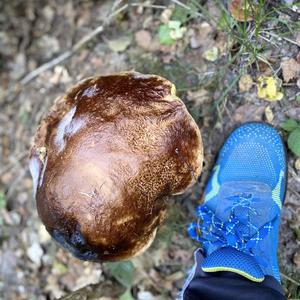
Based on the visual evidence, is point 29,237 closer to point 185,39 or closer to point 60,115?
point 60,115

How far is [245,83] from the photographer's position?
3250 millimetres

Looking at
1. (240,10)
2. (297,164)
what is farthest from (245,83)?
(297,164)

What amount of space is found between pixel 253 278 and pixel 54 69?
9.59ft

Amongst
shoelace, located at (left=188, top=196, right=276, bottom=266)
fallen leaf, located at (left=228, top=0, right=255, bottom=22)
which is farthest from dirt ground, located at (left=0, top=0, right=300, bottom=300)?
shoelace, located at (left=188, top=196, right=276, bottom=266)

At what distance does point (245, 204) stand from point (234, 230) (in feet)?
0.84

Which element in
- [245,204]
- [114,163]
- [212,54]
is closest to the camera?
[114,163]

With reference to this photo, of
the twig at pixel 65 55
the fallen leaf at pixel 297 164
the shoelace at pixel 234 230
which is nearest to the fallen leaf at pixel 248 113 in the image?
the fallen leaf at pixel 297 164

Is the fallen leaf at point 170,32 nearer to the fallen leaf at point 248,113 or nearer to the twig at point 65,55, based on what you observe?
the twig at point 65,55

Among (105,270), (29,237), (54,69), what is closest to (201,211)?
(105,270)

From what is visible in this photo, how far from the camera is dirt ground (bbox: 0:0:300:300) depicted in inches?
125

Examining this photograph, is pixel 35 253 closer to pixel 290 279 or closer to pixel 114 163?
pixel 114 163

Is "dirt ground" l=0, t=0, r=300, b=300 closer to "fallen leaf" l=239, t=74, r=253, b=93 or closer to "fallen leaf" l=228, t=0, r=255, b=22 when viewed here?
"fallen leaf" l=239, t=74, r=253, b=93

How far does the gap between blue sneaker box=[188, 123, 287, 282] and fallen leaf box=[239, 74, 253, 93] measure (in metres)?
0.29

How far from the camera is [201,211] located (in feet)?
10.1
